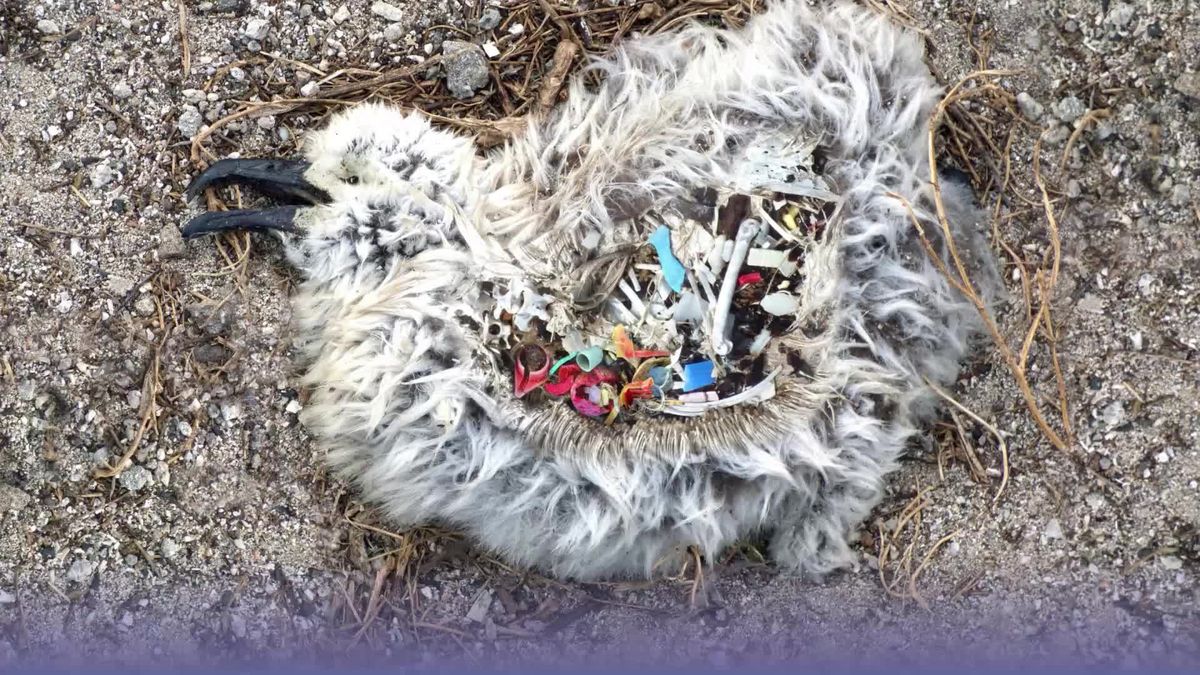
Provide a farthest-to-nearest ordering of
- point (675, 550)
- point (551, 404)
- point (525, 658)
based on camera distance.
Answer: point (525, 658) < point (675, 550) < point (551, 404)

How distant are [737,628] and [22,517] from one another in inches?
87.3

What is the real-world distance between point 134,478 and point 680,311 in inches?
69.9

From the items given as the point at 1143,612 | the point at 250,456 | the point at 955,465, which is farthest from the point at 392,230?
the point at 1143,612

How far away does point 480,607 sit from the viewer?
3115 millimetres

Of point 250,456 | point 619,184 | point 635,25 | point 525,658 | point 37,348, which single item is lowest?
point 525,658

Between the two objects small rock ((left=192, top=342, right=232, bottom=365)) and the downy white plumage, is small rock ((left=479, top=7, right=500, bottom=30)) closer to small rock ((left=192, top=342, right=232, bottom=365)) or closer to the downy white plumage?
the downy white plumage

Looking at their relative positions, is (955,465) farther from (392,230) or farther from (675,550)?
(392,230)

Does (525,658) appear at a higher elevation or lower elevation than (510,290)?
lower

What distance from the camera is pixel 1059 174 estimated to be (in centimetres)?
303

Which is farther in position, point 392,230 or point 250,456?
point 250,456

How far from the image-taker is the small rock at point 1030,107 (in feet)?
10.0

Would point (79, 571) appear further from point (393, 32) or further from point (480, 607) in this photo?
point (393, 32)

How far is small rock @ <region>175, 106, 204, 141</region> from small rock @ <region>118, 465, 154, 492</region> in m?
1.05

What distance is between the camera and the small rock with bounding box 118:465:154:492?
10.2ft
